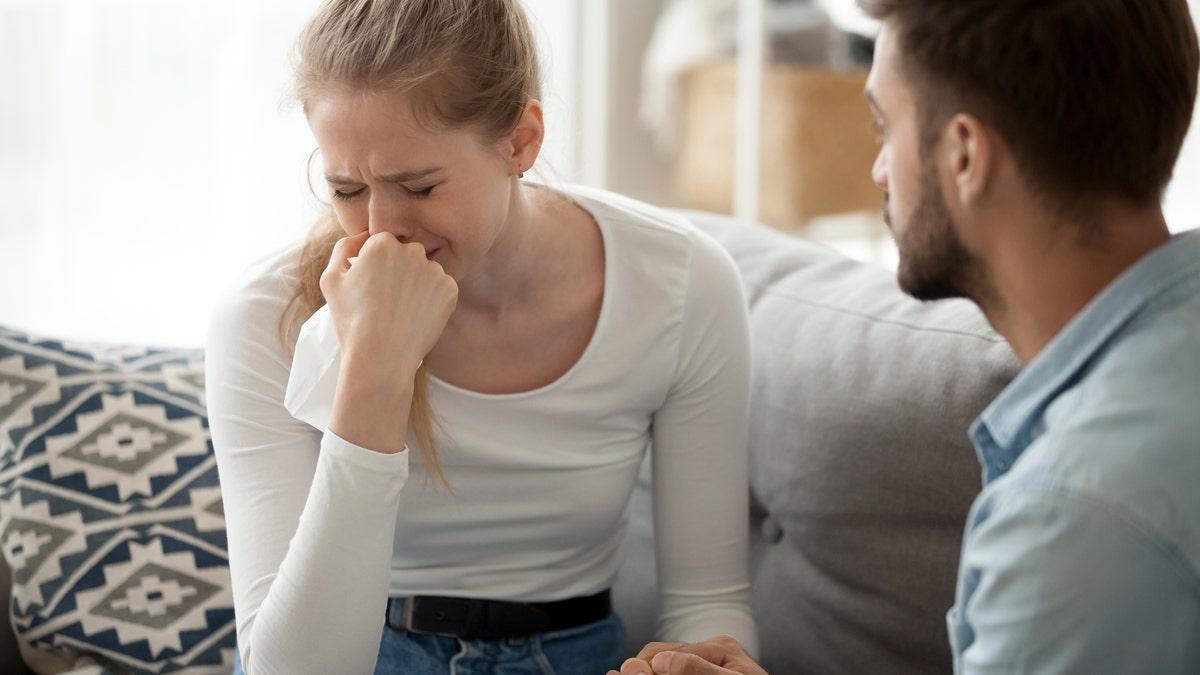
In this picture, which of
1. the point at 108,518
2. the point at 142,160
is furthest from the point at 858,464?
the point at 142,160

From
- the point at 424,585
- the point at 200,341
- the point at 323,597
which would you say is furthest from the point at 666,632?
the point at 200,341

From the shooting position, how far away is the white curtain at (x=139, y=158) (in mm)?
2256

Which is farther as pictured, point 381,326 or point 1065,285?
point 381,326

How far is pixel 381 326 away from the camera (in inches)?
45.0

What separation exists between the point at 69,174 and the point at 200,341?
43cm

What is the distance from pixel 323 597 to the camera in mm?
1117

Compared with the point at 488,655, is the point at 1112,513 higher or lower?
higher

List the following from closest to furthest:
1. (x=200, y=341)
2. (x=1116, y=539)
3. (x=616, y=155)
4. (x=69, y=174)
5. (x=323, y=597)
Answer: (x=1116, y=539) → (x=323, y=597) → (x=69, y=174) → (x=200, y=341) → (x=616, y=155)

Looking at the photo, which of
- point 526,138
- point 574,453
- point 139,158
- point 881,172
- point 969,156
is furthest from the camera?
point 139,158

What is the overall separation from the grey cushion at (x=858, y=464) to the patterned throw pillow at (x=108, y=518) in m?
0.60

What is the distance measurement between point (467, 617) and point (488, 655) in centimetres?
5

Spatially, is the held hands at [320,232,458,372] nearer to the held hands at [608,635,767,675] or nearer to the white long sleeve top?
the white long sleeve top

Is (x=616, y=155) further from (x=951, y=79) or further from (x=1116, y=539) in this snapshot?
(x=1116, y=539)

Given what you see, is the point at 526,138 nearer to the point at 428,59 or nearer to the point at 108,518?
the point at 428,59
